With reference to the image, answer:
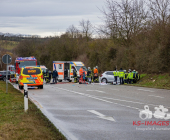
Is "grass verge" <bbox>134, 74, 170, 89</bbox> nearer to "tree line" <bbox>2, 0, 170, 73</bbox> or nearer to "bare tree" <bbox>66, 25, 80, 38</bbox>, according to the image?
"tree line" <bbox>2, 0, 170, 73</bbox>

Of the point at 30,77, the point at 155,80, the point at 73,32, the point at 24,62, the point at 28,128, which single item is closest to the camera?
the point at 28,128

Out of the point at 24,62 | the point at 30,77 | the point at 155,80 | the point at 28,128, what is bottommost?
the point at 28,128

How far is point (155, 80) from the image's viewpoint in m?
31.1

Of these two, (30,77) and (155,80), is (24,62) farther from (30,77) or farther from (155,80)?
(155,80)

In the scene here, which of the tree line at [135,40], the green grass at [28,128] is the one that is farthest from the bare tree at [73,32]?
the green grass at [28,128]

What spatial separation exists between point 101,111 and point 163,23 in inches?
822

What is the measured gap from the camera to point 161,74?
3162 cm

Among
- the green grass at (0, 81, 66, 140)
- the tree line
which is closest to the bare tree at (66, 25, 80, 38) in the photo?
the tree line

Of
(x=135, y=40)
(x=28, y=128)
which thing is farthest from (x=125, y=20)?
(x=28, y=128)

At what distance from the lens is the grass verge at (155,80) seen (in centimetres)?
2819

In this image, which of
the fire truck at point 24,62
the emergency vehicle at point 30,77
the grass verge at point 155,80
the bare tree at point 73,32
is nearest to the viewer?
the emergency vehicle at point 30,77

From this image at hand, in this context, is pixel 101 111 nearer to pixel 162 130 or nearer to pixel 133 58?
pixel 162 130

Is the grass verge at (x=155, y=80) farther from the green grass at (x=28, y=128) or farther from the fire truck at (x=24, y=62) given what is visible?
the green grass at (x=28, y=128)

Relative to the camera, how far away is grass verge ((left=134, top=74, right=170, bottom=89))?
28192 millimetres
